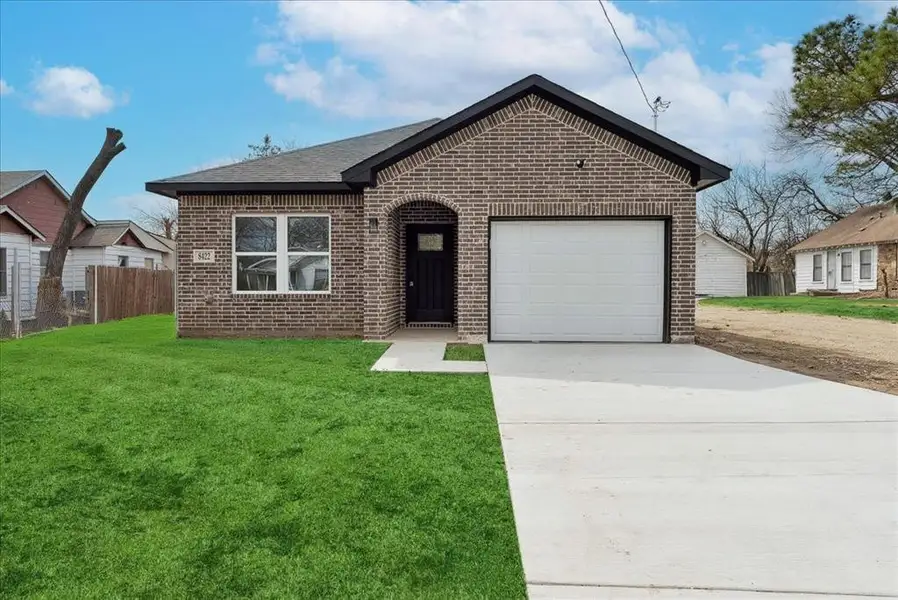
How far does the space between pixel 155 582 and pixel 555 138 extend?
9723 mm

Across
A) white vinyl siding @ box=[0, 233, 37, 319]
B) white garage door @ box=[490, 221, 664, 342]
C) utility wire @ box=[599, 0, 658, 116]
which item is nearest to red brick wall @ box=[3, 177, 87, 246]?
white vinyl siding @ box=[0, 233, 37, 319]

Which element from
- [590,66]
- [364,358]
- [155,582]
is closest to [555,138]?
[590,66]

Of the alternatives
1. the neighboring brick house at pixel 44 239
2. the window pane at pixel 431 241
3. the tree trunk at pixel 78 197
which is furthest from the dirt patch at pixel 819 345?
the neighboring brick house at pixel 44 239

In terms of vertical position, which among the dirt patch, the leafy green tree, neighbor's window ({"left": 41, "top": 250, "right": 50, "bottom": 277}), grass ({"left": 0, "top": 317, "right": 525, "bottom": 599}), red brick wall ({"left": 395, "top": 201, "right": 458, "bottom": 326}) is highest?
the leafy green tree

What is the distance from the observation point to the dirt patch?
9.18 meters

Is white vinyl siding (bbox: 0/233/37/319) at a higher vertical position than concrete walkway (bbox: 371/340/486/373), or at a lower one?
higher

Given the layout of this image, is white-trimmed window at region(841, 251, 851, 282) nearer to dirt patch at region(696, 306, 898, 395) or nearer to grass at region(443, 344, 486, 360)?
dirt patch at region(696, 306, 898, 395)

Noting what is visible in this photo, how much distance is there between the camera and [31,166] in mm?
26328

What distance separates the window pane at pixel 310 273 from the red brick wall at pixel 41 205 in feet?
49.9

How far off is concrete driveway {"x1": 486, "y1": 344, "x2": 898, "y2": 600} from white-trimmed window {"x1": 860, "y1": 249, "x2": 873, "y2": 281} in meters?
28.1

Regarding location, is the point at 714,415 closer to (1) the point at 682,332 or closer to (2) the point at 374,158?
(1) the point at 682,332

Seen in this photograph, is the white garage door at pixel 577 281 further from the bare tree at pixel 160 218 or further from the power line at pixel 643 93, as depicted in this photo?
the bare tree at pixel 160 218

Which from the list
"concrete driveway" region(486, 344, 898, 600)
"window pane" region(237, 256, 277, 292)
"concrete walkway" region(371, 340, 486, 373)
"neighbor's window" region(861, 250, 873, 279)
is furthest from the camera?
"neighbor's window" region(861, 250, 873, 279)

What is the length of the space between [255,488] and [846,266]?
36.2 meters
